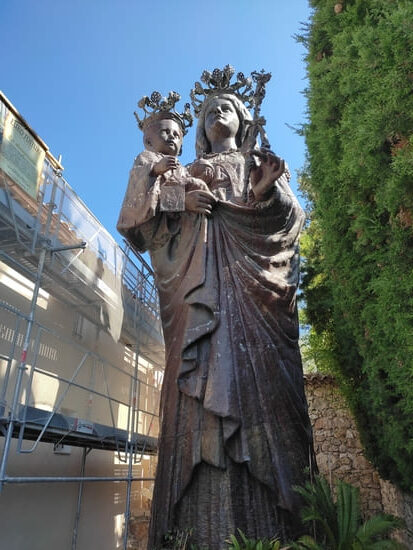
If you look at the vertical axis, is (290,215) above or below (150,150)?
below

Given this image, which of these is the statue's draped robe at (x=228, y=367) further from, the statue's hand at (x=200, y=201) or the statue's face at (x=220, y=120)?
the statue's face at (x=220, y=120)

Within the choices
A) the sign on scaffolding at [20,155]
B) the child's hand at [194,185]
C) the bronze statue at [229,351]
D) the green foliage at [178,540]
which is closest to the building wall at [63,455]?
the sign on scaffolding at [20,155]

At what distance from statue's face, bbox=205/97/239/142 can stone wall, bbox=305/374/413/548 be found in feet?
14.2

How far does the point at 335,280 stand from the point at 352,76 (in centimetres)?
173

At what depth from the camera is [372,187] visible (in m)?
3.26

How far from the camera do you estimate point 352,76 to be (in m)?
3.29

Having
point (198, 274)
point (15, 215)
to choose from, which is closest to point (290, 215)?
point (198, 274)

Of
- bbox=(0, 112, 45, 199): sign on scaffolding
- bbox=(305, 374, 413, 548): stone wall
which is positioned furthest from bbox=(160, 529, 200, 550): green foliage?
bbox=(305, 374, 413, 548): stone wall

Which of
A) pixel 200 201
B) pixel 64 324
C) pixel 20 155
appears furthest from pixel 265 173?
pixel 64 324

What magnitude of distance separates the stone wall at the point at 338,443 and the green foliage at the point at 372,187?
2.52 metres

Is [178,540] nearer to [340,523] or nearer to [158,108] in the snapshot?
[340,523]

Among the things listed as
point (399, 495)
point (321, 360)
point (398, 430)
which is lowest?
point (399, 495)

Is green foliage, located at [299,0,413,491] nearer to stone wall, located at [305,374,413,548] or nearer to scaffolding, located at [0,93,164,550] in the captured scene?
stone wall, located at [305,374,413,548]

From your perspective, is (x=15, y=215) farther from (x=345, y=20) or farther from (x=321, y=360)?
(x=321, y=360)
